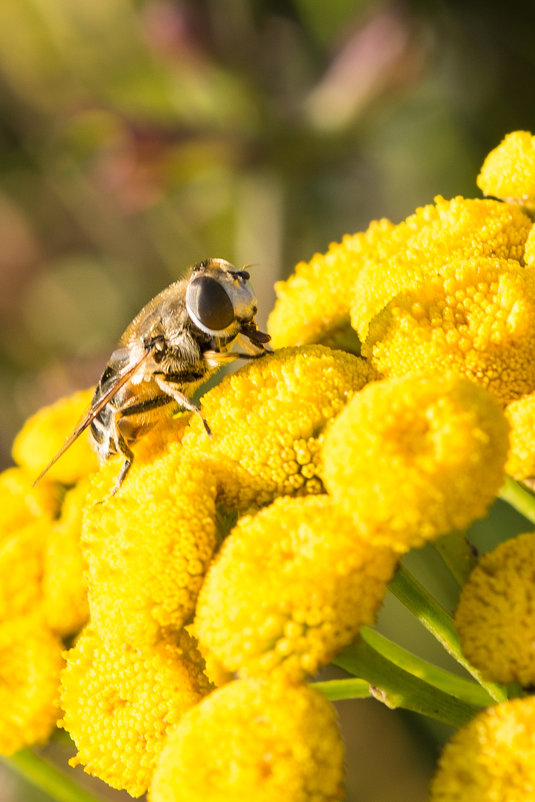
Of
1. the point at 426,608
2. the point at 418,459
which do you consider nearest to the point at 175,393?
the point at 426,608

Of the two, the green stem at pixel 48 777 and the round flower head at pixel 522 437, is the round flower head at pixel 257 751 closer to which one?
the round flower head at pixel 522 437

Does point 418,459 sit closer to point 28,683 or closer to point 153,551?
point 153,551

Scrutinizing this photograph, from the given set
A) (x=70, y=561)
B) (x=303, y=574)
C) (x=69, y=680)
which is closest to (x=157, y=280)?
(x=70, y=561)

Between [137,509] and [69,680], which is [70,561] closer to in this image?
[69,680]

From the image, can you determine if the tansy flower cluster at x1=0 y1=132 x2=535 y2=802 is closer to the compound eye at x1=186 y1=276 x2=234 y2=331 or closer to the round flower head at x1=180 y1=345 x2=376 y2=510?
the round flower head at x1=180 y1=345 x2=376 y2=510

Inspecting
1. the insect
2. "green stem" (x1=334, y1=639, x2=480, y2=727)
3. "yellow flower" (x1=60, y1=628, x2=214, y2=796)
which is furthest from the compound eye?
"green stem" (x1=334, y1=639, x2=480, y2=727)
